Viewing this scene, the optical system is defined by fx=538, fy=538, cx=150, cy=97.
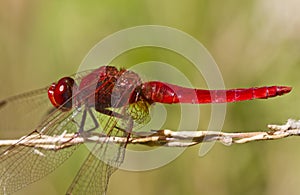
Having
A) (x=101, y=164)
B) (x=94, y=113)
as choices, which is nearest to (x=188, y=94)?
(x=94, y=113)

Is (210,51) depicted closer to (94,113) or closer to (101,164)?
(94,113)

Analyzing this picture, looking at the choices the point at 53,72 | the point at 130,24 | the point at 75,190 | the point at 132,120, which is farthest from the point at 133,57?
the point at 75,190

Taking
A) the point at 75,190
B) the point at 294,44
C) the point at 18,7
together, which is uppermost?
the point at 18,7

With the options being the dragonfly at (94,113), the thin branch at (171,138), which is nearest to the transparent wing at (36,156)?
the dragonfly at (94,113)

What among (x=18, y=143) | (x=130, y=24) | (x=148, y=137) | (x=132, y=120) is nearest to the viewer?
(x=148, y=137)

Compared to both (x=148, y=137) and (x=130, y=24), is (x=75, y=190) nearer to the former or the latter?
(x=148, y=137)

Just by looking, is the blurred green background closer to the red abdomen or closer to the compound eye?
the red abdomen
